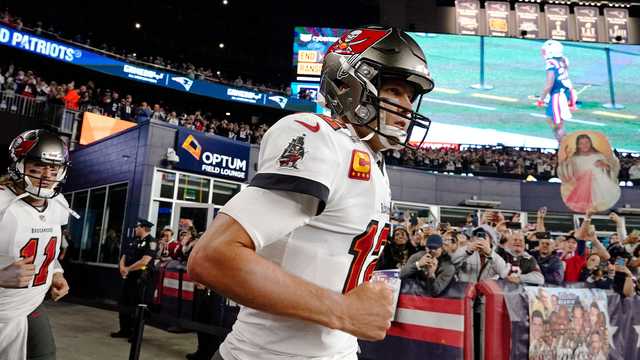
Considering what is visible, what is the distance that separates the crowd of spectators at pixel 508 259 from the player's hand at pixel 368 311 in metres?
Answer: 3.42

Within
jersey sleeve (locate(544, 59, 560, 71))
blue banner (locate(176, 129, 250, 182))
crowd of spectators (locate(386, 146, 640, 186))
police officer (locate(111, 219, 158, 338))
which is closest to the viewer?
police officer (locate(111, 219, 158, 338))

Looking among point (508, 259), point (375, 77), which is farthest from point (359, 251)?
point (508, 259)

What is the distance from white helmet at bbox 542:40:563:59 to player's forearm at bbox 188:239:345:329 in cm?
2579

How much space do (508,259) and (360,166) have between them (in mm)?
5192

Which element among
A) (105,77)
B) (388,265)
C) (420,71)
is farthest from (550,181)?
(105,77)

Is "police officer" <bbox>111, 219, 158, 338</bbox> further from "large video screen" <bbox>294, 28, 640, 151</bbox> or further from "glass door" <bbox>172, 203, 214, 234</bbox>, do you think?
"large video screen" <bbox>294, 28, 640, 151</bbox>

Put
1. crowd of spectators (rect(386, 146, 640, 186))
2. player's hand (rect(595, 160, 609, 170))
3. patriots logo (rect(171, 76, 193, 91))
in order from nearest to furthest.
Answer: player's hand (rect(595, 160, 609, 170)) < crowd of spectators (rect(386, 146, 640, 186)) < patriots logo (rect(171, 76, 193, 91))

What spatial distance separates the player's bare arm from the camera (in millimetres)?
1139

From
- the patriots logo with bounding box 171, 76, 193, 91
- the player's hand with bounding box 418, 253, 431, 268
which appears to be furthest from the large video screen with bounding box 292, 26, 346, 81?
the player's hand with bounding box 418, 253, 431, 268

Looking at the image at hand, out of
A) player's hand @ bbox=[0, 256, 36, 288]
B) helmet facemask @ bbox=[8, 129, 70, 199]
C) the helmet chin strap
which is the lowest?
player's hand @ bbox=[0, 256, 36, 288]

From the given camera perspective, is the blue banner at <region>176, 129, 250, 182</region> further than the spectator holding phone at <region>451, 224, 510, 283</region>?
Yes

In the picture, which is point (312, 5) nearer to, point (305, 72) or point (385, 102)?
point (305, 72)

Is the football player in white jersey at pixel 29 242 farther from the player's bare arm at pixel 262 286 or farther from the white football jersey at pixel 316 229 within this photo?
the player's bare arm at pixel 262 286

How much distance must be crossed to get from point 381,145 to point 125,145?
1393 centimetres
